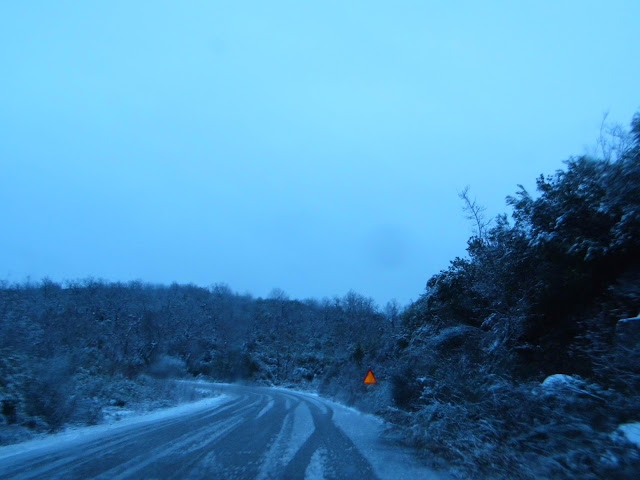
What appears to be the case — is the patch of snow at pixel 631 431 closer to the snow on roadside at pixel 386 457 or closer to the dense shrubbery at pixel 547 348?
the dense shrubbery at pixel 547 348

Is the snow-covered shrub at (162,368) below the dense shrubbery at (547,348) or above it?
above

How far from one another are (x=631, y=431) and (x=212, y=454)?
7.69 m

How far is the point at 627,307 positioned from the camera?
11.6 m

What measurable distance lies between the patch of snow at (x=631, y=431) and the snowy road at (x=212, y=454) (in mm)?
3157

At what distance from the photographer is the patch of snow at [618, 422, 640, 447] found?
23.0 feet

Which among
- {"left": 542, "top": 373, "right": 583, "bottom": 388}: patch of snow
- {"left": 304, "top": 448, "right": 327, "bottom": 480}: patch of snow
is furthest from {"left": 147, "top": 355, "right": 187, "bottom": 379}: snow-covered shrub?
{"left": 542, "top": 373, "right": 583, "bottom": 388}: patch of snow

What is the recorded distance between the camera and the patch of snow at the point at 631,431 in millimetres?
7023

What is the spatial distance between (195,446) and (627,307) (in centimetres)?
1018

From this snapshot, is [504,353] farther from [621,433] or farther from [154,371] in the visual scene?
[154,371]

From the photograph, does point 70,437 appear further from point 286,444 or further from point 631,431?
point 631,431

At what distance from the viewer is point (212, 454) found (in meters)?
10.9

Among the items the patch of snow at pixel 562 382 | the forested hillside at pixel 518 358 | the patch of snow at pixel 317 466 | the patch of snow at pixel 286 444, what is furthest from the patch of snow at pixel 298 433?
the patch of snow at pixel 562 382

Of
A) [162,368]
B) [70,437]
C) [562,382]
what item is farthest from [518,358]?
[162,368]

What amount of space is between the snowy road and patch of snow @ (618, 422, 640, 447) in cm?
316
